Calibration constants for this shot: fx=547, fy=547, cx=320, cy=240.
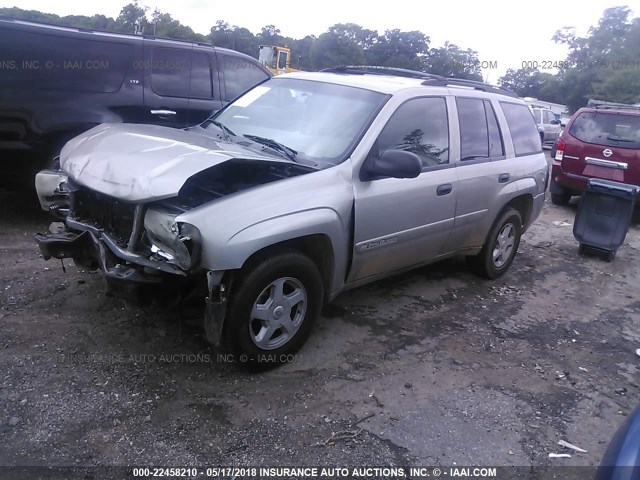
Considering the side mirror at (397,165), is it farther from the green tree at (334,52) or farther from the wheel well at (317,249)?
the green tree at (334,52)

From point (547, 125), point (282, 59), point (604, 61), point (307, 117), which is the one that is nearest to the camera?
point (307, 117)

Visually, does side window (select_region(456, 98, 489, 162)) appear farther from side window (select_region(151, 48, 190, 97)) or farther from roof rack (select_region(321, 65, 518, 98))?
side window (select_region(151, 48, 190, 97))

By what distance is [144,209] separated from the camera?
305 cm

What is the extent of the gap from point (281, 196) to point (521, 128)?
3.39 metres

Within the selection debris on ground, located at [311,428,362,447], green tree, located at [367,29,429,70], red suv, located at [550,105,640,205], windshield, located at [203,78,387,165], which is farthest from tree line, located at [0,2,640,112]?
debris on ground, located at [311,428,362,447]

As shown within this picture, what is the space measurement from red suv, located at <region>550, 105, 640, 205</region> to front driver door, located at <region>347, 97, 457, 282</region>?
5.64 m

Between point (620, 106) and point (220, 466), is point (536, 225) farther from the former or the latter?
point (220, 466)

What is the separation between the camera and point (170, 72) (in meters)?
6.34

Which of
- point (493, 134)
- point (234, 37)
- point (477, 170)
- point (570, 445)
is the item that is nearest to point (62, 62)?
point (477, 170)

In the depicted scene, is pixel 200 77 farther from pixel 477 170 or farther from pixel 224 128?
pixel 477 170

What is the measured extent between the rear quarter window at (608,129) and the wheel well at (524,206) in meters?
4.17

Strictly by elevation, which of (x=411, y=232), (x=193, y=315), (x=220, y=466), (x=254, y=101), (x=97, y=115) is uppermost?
(x=254, y=101)

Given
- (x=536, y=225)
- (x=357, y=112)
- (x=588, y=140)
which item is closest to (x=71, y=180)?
(x=357, y=112)

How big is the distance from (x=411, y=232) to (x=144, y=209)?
2018 millimetres
